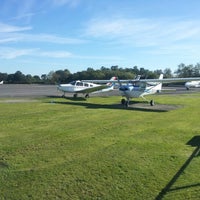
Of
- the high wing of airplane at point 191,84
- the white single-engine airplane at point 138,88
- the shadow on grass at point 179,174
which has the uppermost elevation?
the white single-engine airplane at point 138,88

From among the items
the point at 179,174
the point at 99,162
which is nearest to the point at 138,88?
the point at 99,162

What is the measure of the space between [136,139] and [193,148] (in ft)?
6.13

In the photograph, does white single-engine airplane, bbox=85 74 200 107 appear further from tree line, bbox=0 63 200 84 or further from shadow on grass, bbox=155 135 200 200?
tree line, bbox=0 63 200 84

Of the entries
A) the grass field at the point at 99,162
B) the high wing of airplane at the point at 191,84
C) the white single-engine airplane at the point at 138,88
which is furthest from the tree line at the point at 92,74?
the grass field at the point at 99,162

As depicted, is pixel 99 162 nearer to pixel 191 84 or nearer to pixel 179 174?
pixel 179 174

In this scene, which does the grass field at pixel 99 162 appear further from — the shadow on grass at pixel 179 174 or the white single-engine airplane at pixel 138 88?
the white single-engine airplane at pixel 138 88

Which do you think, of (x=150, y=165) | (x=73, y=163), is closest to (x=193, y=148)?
(x=150, y=165)

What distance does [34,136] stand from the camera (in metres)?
9.74

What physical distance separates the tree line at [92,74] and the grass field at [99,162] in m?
94.1

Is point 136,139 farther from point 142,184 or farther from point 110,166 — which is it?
point 142,184

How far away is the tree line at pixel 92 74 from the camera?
109 meters

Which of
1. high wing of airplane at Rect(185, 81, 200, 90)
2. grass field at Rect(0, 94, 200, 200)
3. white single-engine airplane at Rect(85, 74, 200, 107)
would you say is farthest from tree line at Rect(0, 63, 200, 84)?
grass field at Rect(0, 94, 200, 200)

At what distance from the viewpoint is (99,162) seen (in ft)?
22.7

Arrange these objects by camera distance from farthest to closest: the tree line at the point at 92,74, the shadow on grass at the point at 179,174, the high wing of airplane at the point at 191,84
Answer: the tree line at the point at 92,74 → the high wing of airplane at the point at 191,84 → the shadow on grass at the point at 179,174
